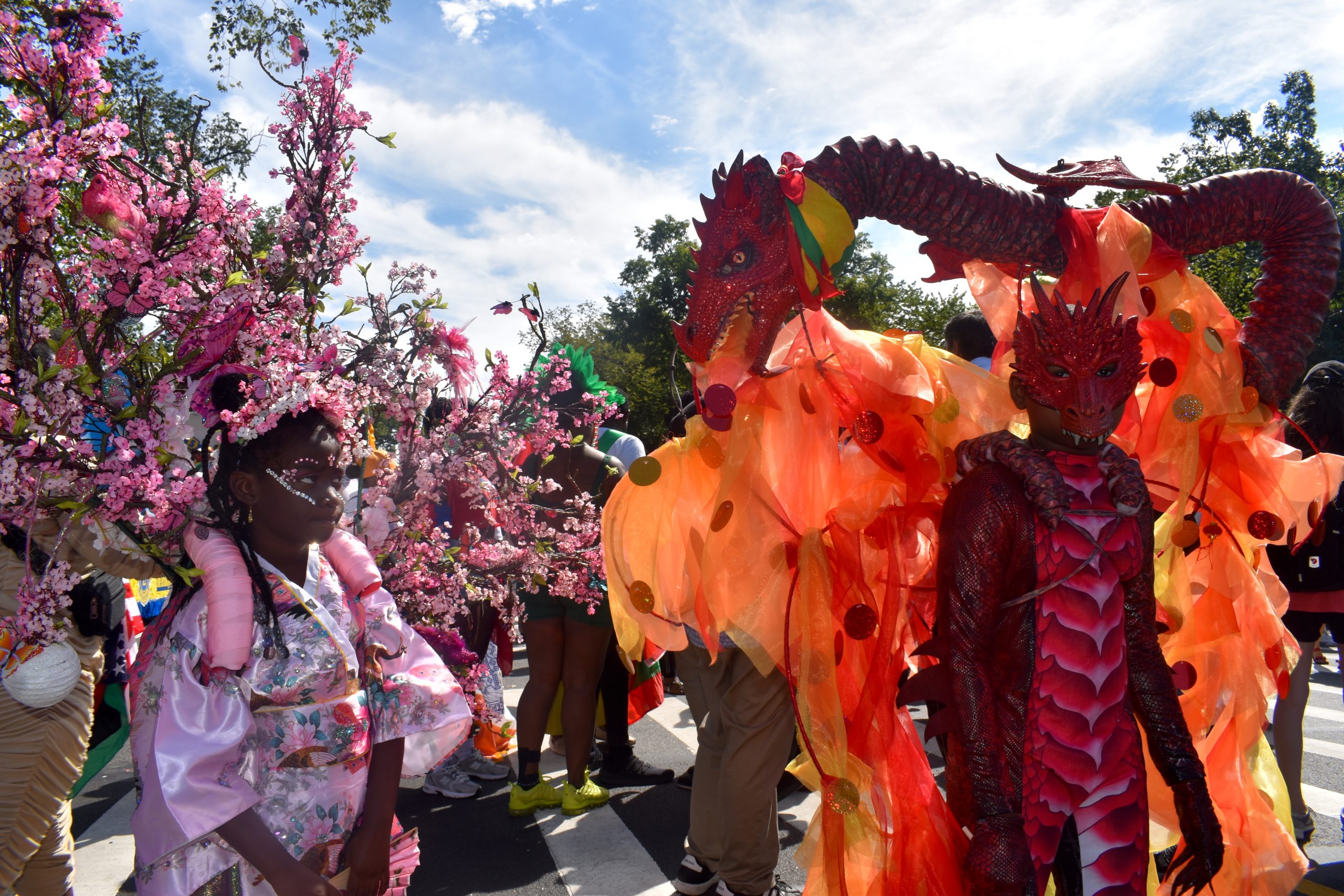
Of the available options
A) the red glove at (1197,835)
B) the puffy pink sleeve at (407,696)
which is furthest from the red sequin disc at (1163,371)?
the puffy pink sleeve at (407,696)

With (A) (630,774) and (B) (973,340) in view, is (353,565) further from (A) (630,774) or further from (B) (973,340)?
(B) (973,340)

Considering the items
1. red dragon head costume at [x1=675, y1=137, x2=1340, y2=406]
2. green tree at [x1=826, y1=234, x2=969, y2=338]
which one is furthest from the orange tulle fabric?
green tree at [x1=826, y1=234, x2=969, y2=338]

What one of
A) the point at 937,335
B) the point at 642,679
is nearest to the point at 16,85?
the point at 642,679

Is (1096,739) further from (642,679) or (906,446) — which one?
(642,679)

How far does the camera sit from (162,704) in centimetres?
180

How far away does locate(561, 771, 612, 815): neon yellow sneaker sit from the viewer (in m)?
4.36

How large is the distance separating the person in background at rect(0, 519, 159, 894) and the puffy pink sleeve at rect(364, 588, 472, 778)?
34.7 inches

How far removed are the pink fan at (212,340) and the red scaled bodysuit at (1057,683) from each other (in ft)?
5.87

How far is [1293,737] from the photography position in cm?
382

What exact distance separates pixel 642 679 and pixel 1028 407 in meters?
3.30

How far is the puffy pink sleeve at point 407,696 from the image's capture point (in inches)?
85.4

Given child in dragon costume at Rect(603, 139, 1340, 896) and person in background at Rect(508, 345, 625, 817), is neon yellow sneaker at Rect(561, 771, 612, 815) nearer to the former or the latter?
person in background at Rect(508, 345, 625, 817)

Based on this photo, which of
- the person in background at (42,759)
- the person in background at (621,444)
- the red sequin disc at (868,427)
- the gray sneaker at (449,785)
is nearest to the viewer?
the red sequin disc at (868,427)

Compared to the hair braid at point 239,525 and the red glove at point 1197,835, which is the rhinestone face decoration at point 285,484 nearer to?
the hair braid at point 239,525
